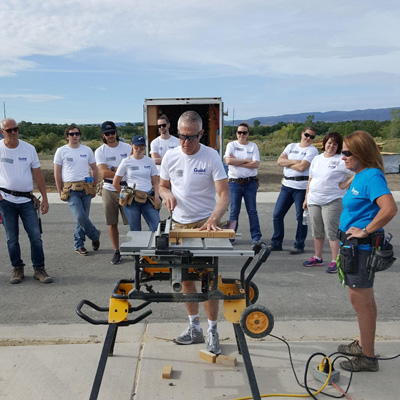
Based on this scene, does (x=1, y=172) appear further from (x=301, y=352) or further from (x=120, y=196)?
(x=301, y=352)

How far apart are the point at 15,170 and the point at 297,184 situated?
387 centimetres

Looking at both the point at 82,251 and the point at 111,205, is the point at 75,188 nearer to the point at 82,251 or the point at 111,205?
the point at 111,205

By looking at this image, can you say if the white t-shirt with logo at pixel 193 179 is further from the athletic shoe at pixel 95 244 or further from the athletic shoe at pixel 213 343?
the athletic shoe at pixel 95 244

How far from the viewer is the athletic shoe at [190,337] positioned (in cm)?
385

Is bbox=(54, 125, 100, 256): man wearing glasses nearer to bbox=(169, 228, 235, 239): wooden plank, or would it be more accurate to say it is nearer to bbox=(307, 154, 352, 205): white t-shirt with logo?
bbox=(307, 154, 352, 205): white t-shirt with logo

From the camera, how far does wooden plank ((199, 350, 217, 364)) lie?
3539 millimetres

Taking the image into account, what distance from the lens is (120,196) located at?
594 centimetres

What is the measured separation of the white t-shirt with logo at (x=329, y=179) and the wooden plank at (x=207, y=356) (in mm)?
3015

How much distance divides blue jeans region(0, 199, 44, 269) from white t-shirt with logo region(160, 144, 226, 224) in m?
2.36

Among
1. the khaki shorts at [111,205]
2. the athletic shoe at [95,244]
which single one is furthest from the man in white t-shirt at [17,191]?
the athletic shoe at [95,244]

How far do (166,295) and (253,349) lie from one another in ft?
4.06

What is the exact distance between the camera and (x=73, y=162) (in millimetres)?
6570

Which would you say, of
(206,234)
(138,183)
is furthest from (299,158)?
(206,234)

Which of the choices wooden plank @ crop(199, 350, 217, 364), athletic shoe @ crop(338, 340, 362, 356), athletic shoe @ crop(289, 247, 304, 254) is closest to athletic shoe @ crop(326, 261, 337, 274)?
athletic shoe @ crop(289, 247, 304, 254)
